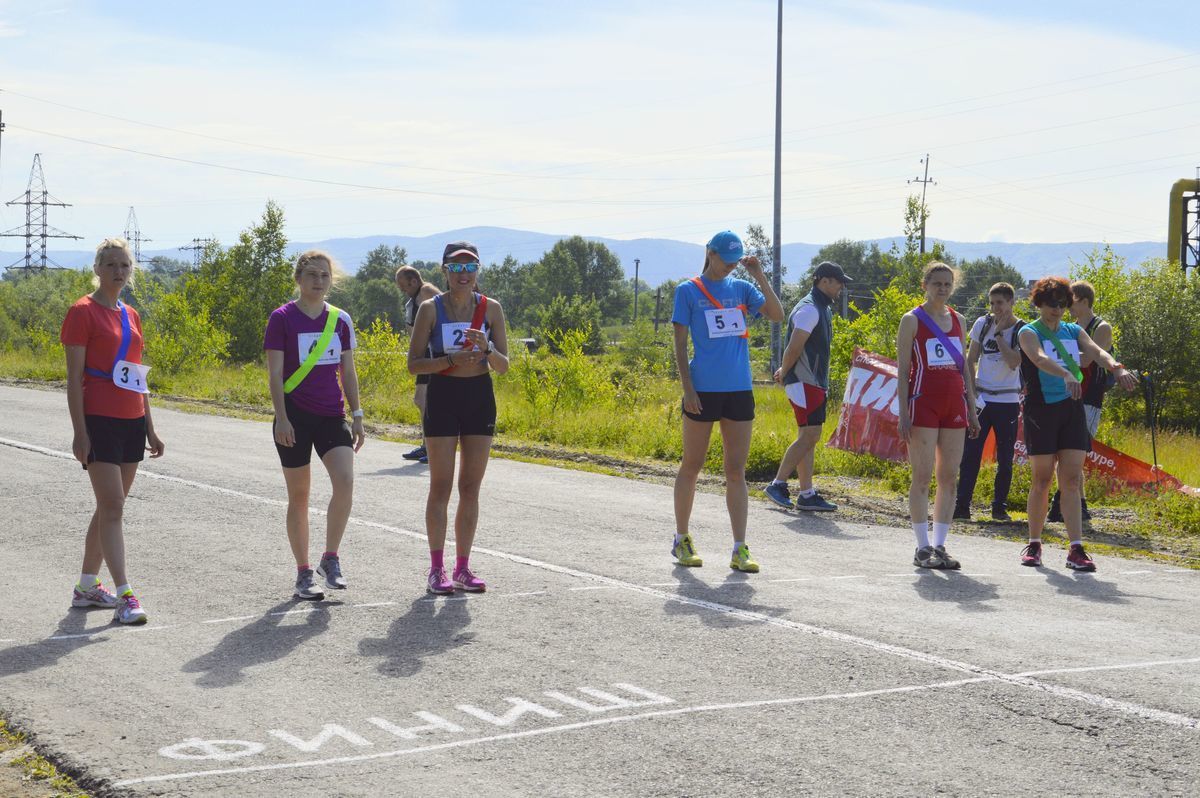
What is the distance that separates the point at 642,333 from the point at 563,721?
218ft

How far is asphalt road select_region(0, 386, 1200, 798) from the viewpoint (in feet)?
15.9

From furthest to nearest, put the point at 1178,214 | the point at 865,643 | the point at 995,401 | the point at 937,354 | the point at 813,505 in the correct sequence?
1. the point at 1178,214
2. the point at 813,505
3. the point at 995,401
4. the point at 937,354
5. the point at 865,643

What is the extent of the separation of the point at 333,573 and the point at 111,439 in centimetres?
154

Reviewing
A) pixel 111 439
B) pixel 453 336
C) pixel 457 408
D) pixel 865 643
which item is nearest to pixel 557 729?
pixel 865 643

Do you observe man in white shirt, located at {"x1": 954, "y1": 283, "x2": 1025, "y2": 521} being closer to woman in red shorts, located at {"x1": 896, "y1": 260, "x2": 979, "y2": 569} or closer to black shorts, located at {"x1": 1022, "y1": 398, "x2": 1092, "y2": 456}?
black shorts, located at {"x1": 1022, "y1": 398, "x2": 1092, "y2": 456}

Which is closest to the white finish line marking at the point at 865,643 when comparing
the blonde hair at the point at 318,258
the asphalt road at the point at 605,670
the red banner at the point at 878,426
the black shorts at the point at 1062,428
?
the asphalt road at the point at 605,670

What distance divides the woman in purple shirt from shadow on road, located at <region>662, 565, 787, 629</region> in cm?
203

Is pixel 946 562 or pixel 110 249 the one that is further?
pixel 946 562

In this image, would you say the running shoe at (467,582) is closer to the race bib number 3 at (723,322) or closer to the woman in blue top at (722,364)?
the woman in blue top at (722,364)

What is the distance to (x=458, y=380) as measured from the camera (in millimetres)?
7773

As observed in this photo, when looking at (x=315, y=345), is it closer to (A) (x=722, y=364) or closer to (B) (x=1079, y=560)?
(A) (x=722, y=364)

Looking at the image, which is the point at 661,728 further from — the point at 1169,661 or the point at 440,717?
the point at 1169,661

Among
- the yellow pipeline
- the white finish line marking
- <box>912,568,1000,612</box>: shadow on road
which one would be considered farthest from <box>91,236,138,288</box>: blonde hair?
the yellow pipeline

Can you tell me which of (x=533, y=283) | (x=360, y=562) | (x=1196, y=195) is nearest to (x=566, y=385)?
(x=360, y=562)
